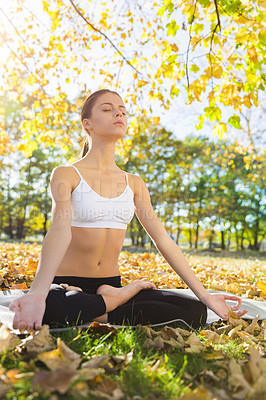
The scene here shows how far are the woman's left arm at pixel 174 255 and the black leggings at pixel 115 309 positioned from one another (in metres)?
0.09

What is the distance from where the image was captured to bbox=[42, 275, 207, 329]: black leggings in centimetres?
233

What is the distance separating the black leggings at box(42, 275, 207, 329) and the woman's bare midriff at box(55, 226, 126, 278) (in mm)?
59

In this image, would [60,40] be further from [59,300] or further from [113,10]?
[59,300]

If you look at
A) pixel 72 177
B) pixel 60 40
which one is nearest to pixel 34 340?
pixel 72 177

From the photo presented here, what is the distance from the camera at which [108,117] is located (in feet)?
9.68

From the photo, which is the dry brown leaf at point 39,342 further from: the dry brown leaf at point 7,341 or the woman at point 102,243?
the woman at point 102,243

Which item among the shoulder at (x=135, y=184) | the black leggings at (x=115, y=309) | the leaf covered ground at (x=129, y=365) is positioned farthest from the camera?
the shoulder at (x=135, y=184)

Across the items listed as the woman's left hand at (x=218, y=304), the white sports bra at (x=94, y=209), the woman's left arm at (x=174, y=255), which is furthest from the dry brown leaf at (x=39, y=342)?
the woman's left hand at (x=218, y=304)

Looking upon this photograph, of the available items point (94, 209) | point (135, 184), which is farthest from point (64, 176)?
point (135, 184)

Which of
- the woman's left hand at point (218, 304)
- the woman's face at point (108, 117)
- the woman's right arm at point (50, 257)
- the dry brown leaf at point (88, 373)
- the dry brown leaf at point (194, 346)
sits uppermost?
the woman's face at point (108, 117)

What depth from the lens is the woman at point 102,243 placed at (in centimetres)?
243

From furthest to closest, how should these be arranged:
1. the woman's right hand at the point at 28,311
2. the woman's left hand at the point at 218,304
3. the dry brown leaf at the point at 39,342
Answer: the woman's left hand at the point at 218,304 → the woman's right hand at the point at 28,311 → the dry brown leaf at the point at 39,342

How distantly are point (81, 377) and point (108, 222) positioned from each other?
4.84 feet

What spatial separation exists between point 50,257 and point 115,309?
2.40 ft
